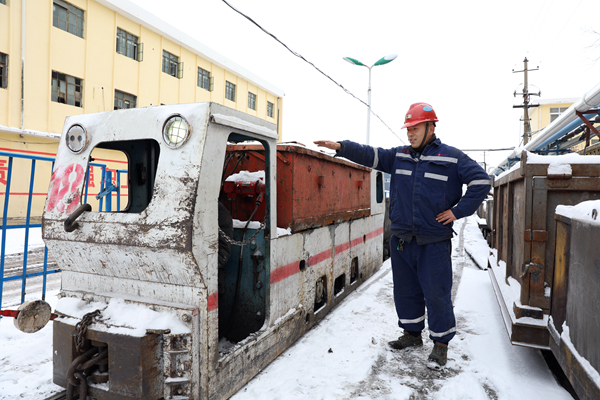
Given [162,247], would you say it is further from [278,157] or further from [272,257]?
[278,157]

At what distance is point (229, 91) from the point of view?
2419 centimetres

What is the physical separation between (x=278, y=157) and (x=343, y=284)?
239 cm

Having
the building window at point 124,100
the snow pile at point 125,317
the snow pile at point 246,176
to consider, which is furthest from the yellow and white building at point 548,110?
the snow pile at point 125,317

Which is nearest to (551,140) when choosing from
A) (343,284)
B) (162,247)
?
(343,284)

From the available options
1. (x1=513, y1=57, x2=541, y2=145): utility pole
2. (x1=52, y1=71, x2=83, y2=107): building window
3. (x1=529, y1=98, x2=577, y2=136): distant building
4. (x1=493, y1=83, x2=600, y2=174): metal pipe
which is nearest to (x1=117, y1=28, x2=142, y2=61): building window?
(x1=52, y1=71, x2=83, y2=107): building window

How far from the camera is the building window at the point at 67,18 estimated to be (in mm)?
14328

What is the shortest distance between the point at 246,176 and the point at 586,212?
→ 2554 mm

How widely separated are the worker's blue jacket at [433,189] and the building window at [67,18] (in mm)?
16393

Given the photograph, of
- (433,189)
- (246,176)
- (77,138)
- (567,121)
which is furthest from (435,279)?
(567,121)

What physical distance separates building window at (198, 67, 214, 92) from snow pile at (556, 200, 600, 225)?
72.0ft

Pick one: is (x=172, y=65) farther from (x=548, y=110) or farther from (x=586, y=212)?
(x=548, y=110)

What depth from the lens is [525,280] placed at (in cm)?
298

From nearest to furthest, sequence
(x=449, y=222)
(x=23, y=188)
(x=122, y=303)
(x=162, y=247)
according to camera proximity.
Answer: (x=162, y=247), (x=122, y=303), (x=449, y=222), (x=23, y=188)

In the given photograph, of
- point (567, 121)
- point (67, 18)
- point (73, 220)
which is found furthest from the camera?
point (67, 18)
